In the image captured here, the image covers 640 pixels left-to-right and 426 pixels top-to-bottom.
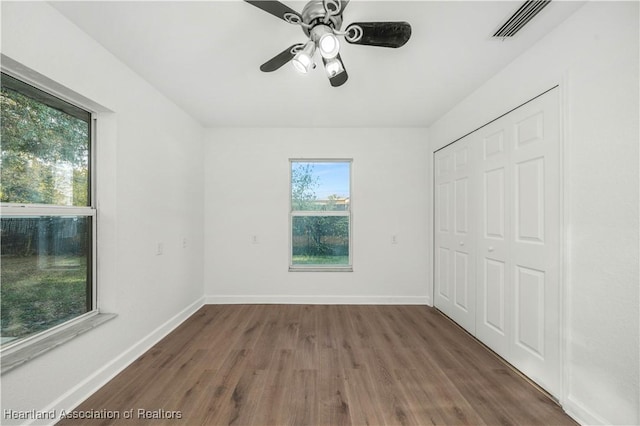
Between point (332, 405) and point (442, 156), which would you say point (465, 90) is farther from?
point (332, 405)

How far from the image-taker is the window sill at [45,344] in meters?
1.32

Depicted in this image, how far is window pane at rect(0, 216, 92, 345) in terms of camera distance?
1437 millimetres

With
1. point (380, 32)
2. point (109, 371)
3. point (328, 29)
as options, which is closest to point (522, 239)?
point (380, 32)

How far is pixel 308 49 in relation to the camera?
4.81 ft

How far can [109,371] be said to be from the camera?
1898mm

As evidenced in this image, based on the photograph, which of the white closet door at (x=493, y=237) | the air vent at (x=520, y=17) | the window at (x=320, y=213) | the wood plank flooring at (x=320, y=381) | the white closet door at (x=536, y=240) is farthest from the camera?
the window at (x=320, y=213)

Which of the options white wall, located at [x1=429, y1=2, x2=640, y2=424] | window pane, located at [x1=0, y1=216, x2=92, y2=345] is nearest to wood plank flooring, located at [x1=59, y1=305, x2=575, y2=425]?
white wall, located at [x1=429, y1=2, x2=640, y2=424]

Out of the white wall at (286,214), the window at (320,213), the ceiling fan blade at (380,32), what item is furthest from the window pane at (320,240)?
the ceiling fan blade at (380,32)

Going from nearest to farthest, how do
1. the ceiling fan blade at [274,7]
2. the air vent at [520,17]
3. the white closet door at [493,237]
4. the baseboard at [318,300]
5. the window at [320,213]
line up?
the ceiling fan blade at [274,7] → the air vent at [520,17] → the white closet door at [493,237] → the baseboard at [318,300] → the window at [320,213]

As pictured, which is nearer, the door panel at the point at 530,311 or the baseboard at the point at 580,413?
the baseboard at the point at 580,413

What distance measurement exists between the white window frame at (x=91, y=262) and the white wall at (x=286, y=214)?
5.27ft

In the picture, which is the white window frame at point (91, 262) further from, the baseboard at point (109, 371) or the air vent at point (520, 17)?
the air vent at point (520, 17)

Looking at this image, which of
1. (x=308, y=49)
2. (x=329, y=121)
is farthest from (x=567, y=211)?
(x=329, y=121)

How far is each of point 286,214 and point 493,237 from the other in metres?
2.47
